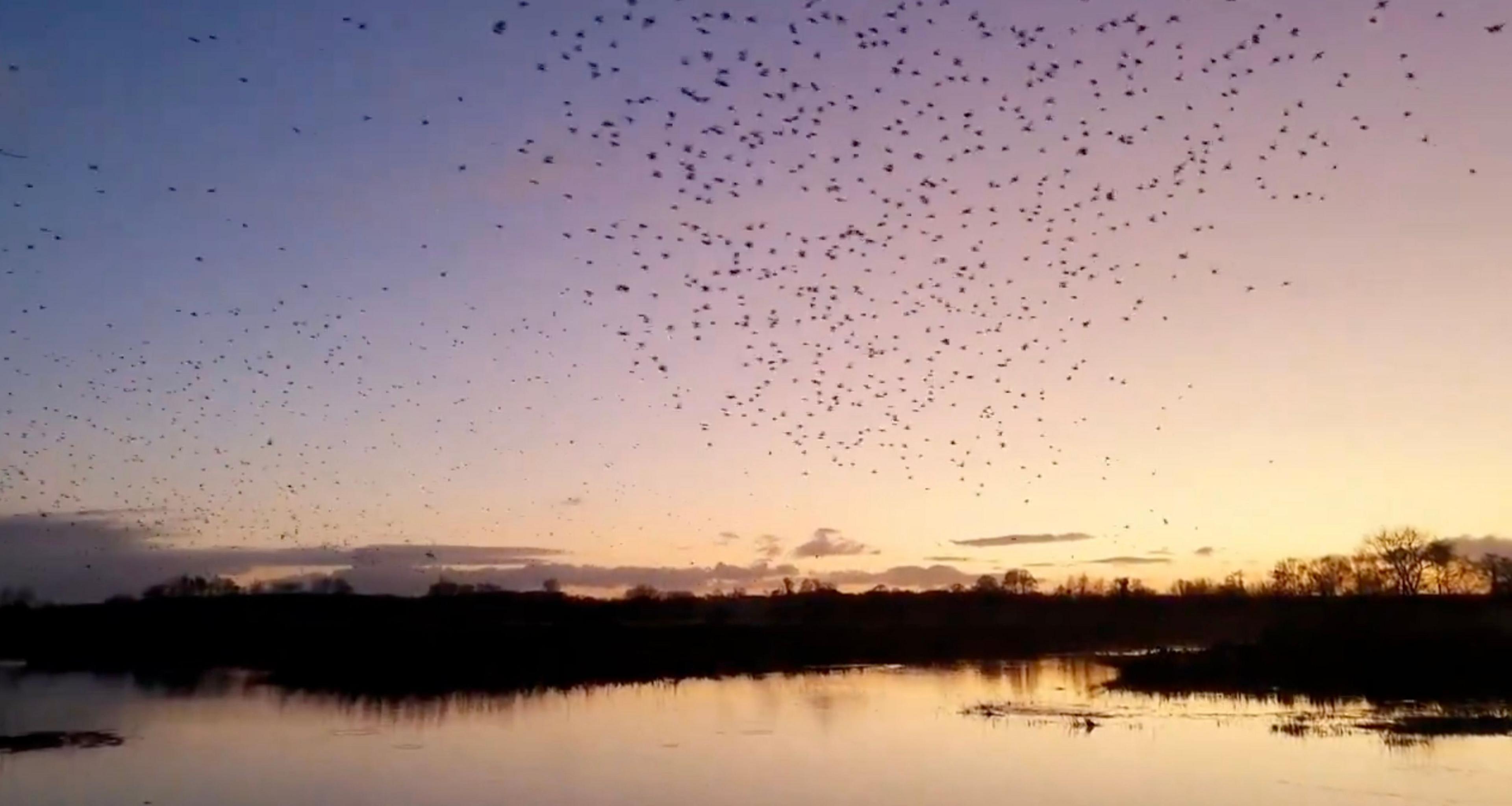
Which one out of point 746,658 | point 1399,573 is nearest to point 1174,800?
point 746,658

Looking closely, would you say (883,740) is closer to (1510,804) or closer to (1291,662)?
(1510,804)

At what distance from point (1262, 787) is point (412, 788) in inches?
624

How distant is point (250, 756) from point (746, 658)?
3618cm

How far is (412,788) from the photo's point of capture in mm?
25562

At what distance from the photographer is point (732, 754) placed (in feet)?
98.8

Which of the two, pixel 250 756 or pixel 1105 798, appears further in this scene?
pixel 250 756

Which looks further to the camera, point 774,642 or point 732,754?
point 774,642

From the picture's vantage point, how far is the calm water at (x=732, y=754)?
81.3 feet

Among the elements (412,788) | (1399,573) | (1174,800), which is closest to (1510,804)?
(1174,800)

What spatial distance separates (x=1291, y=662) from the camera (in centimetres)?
4684

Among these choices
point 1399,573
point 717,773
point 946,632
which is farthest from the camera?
point 1399,573

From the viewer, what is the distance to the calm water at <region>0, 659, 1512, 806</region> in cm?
2477

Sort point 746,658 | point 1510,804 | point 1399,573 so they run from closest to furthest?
point 1510,804 → point 746,658 → point 1399,573

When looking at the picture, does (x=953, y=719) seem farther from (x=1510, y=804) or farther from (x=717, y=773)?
(x=1510, y=804)
